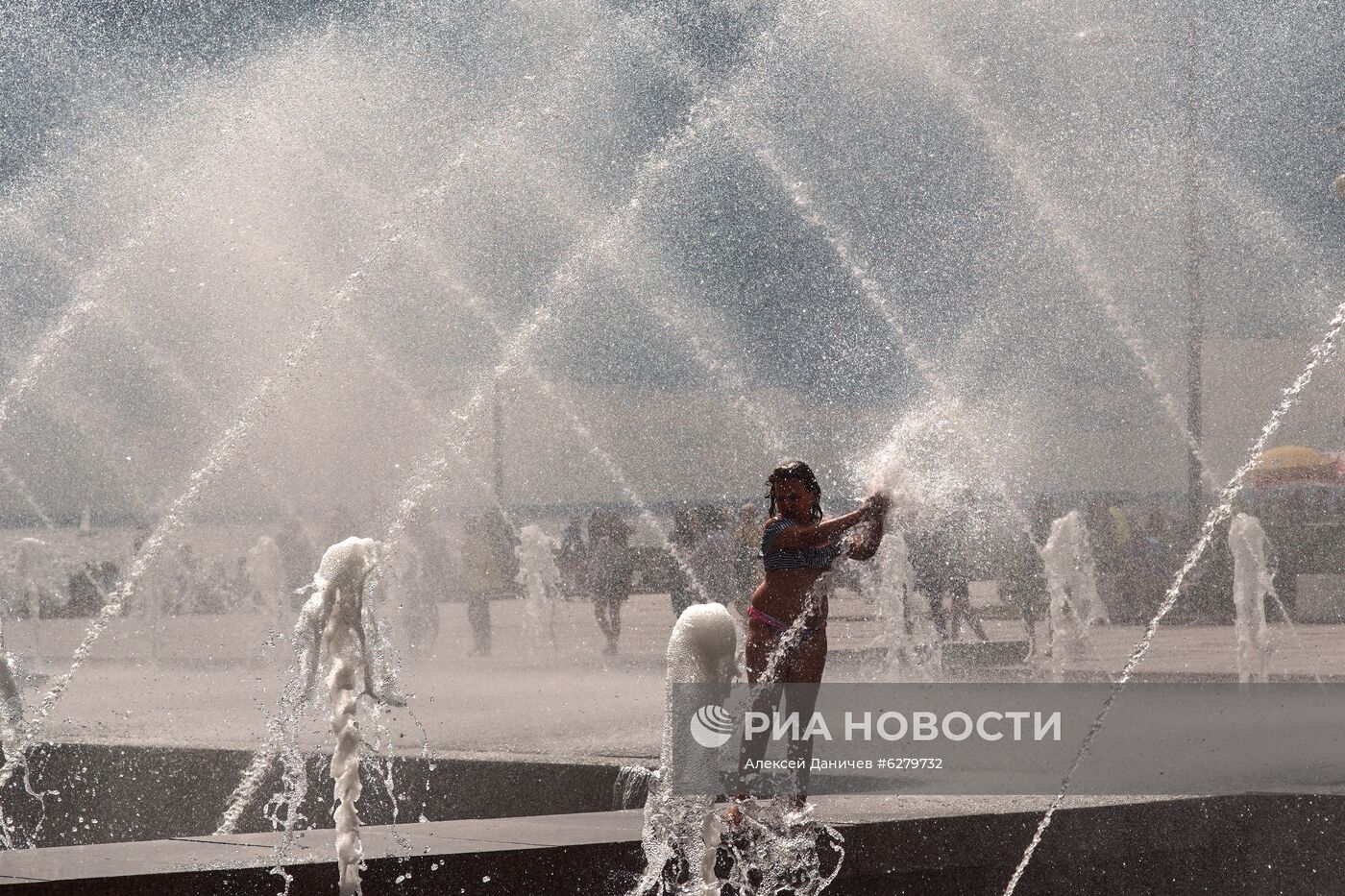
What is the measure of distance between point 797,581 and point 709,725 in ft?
1.69

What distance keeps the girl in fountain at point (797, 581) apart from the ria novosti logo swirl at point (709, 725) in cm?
22

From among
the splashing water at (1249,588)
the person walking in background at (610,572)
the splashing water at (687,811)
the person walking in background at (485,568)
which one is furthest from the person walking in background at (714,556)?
the splashing water at (687,811)

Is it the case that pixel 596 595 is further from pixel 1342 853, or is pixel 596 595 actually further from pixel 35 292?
pixel 1342 853

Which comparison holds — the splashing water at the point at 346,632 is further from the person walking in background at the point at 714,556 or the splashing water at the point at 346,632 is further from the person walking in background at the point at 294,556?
the person walking in background at the point at 294,556

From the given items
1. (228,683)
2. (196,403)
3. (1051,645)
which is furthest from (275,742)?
(196,403)

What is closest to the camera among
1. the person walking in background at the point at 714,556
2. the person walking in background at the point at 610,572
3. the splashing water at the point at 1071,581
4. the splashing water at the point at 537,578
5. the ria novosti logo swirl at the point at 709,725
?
the ria novosti logo swirl at the point at 709,725

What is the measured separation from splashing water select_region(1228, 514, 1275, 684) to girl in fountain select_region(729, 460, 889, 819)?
861cm

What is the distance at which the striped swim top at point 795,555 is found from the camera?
4805mm

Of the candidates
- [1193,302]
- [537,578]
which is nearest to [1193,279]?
[1193,302]

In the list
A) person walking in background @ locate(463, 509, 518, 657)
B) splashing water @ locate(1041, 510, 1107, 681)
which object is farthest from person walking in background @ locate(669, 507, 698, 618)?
splashing water @ locate(1041, 510, 1107, 681)

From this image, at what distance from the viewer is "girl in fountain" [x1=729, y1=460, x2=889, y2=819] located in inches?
188

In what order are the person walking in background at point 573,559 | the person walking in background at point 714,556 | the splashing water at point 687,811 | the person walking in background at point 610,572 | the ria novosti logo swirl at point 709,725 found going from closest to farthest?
the splashing water at point 687,811, the ria novosti logo swirl at point 709,725, the person walking in background at point 610,572, the person walking in background at point 714,556, the person walking in background at point 573,559

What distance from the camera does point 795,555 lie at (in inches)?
190

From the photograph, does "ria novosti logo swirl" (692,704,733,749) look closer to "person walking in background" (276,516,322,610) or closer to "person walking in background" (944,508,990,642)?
"person walking in background" (944,508,990,642)
